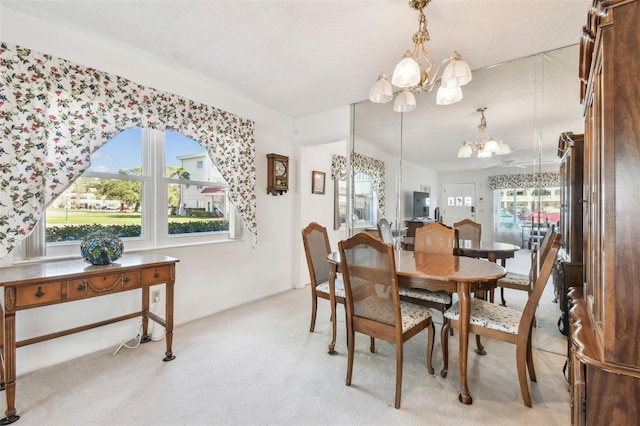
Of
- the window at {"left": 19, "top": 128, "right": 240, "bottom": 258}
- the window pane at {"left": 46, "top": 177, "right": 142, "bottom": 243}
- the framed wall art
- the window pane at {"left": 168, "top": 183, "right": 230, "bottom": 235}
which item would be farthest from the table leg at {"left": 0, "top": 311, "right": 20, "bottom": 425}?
the framed wall art

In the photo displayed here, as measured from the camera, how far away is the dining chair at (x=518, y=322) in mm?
1639

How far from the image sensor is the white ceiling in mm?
1887

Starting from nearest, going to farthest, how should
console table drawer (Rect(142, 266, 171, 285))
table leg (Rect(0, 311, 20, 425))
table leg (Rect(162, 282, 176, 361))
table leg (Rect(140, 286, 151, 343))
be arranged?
table leg (Rect(0, 311, 20, 425)) < console table drawer (Rect(142, 266, 171, 285)) < table leg (Rect(162, 282, 176, 361)) < table leg (Rect(140, 286, 151, 343))

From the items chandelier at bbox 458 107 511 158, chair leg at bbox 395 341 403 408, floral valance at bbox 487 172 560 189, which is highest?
chandelier at bbox 458 107 511 158

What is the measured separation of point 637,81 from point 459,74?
1.06m

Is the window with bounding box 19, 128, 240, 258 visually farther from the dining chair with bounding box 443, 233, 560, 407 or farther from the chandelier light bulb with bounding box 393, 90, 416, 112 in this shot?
the dining chair with bounding box 443, 233, 560, 407

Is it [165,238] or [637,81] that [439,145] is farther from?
[165,238]

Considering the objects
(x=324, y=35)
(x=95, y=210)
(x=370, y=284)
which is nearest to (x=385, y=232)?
(x=370, y=284)

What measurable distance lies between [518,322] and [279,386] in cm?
158

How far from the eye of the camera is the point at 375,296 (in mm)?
1770

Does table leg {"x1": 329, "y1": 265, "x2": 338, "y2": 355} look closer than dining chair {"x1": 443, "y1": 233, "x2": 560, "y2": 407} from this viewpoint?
No

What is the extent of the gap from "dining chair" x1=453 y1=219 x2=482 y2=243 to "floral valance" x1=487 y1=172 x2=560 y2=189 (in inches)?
16.4

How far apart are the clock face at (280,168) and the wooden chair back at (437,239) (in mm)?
1905

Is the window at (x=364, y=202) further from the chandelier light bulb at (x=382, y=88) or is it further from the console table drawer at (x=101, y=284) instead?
the console table drawer at (x=101, y=284)
